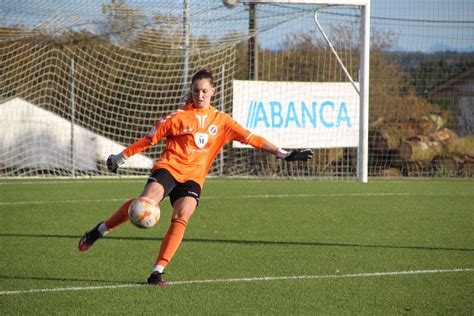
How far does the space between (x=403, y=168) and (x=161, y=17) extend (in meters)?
7.81

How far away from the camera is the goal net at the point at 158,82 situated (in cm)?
1755

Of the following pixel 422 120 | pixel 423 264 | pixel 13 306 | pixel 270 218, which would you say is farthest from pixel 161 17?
pixel 13 306

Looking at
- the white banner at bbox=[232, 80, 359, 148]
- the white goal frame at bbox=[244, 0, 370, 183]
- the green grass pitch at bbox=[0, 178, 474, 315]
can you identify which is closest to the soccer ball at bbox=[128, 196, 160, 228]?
the green grass pitch at bbox=[0, 178, 474, 315]

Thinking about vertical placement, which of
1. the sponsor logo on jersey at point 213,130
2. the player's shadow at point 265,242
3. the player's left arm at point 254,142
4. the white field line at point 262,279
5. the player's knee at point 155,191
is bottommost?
the player's shadow at point 265,242

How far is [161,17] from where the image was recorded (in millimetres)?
17688

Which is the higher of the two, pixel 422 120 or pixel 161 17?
pixel 161 17

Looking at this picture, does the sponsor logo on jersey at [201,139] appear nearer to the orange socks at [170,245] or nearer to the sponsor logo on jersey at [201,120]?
the sponsor logo on jersey at [201,120]

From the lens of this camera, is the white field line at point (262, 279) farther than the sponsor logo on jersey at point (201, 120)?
No

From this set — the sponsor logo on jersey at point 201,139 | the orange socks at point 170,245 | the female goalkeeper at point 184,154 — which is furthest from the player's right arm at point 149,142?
the orange socks at point 170,245

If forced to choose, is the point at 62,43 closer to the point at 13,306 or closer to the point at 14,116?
the point at 14,116

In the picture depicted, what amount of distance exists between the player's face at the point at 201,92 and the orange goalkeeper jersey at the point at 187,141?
0.07m

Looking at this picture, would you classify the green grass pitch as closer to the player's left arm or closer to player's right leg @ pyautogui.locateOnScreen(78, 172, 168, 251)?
player's right leg @ pyautogui.locateOnScreen(78, 172, 168, 251)

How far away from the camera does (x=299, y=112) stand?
1895cm

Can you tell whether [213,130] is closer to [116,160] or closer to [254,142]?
[254,142]
